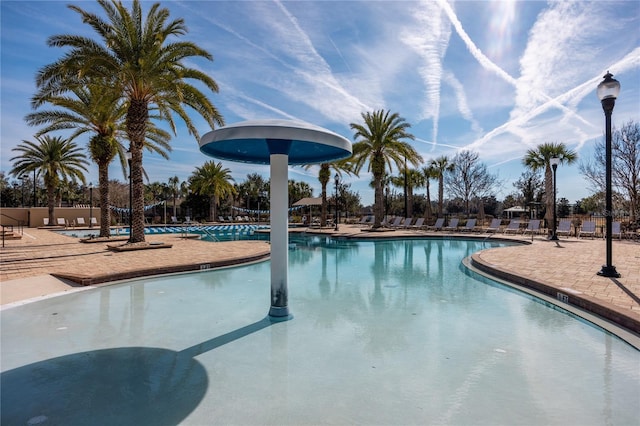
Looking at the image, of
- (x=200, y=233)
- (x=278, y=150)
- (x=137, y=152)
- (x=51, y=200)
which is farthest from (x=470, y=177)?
(x=51, y=200)

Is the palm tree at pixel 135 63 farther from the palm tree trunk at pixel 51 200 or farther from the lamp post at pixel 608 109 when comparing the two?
the palm tree trunk at pixel 51 200

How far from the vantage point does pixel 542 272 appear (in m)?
8.09

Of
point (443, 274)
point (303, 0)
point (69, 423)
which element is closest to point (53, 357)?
point (69, 423)

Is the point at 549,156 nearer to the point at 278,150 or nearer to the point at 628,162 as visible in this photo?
the point at 628,162

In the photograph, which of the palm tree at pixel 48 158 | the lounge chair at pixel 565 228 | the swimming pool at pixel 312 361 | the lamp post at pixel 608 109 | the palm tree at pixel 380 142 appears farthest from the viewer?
the palm tree at pixel 48 158

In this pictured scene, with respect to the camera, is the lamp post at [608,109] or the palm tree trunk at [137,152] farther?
the palm tree trunk at [137,152]

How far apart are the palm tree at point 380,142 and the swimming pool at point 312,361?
17.7 metres

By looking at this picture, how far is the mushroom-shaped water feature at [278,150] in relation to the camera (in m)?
4.43

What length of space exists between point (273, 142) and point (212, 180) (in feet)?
124

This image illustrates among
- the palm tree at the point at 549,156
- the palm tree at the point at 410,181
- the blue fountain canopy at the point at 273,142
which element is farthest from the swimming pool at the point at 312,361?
the palm tree at the point at 410,181

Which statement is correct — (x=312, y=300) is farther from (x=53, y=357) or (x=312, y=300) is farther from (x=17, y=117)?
(x=17, y=117)

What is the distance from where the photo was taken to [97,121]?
16719 mm

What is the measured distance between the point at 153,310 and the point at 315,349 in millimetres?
3313

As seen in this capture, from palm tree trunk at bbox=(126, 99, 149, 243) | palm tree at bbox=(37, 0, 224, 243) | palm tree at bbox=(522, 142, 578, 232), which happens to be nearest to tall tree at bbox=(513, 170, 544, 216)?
palm tree at bbox=(522, 142, 578, 232)
